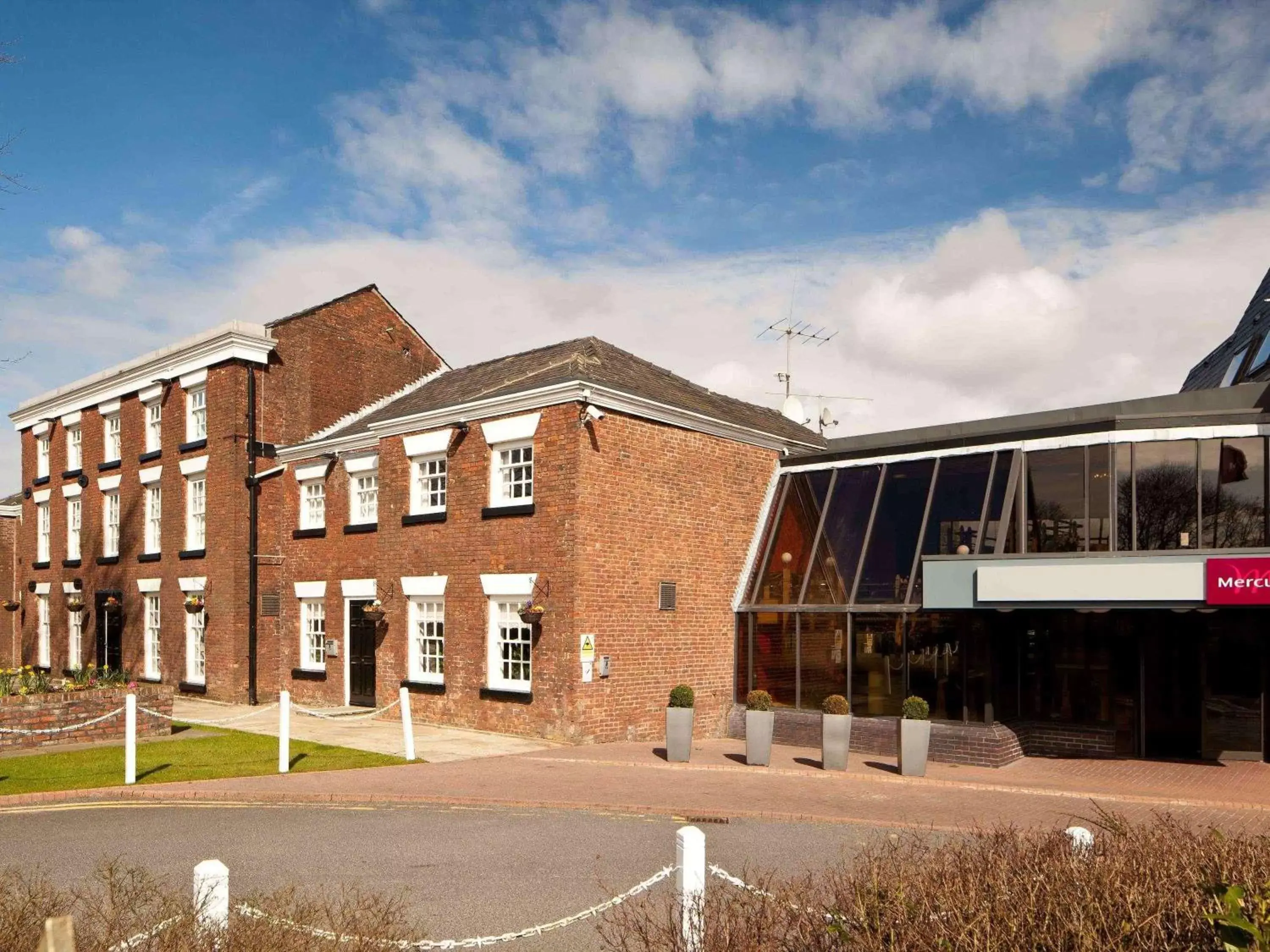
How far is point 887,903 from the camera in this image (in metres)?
5.10

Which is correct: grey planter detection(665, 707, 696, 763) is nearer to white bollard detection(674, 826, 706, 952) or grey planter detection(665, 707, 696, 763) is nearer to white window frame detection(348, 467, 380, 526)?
white window frame detection(348, 467, 380, 526)

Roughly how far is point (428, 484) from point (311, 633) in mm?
6154

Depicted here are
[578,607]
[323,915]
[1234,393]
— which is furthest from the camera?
[578,607]

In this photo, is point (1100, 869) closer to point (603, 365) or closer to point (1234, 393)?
point (1234, 393)

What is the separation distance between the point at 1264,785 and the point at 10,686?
835 inches

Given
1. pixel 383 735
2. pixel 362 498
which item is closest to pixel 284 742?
pixel 383 735

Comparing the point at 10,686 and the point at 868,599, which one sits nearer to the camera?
the point at 868,599

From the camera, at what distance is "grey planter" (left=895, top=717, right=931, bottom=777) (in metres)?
15.3

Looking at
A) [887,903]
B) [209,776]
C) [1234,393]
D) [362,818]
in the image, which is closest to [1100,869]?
[887,903]

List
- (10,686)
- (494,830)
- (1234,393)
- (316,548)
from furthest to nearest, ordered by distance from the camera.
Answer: (316,548) → (10,686) → (1234,393) → (494,830)

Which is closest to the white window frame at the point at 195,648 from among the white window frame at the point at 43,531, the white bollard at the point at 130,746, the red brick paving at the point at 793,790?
the white window frame at the point at 43,531

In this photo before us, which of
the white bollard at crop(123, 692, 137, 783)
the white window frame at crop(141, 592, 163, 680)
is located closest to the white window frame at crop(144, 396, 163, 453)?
the white window frame at crop(141, 592, 163, 680)

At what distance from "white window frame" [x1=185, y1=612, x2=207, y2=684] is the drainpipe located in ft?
5.42

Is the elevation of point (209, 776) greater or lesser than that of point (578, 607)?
lesser
